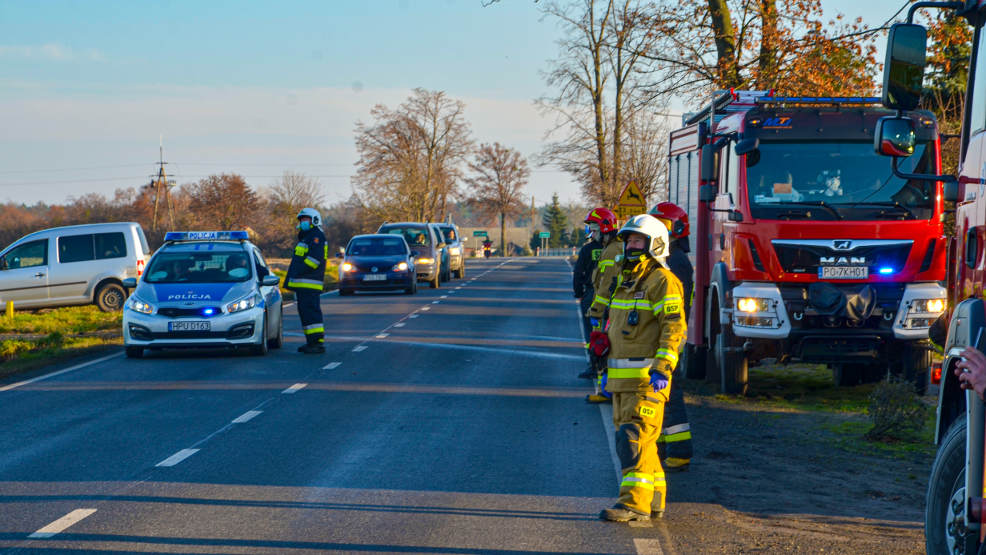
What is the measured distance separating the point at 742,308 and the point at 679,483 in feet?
13.1

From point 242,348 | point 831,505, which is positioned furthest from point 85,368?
point 831,505

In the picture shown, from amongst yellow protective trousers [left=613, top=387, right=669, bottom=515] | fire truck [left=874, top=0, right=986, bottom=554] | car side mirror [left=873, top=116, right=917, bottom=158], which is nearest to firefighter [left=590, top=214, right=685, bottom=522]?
yellow protective trousers [left=613, top=387, right=669, bottom=515]

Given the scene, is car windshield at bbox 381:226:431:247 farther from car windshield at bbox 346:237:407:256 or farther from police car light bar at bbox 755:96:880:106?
police car light bar at bbox 755:96:880:106

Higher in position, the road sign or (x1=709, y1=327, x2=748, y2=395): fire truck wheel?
the road sign

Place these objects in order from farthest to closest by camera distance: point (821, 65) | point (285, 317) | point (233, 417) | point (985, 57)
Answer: point (285, 317) → point (821, 65) → point (233, 417) → point (985, 57)

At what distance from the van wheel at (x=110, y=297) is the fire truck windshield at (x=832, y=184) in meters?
17.7

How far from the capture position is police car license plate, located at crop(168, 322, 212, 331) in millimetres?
15094

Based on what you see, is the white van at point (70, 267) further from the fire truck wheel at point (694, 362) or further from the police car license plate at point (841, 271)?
the police car license plate at point (841, 271)

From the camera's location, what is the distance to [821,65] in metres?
20.8

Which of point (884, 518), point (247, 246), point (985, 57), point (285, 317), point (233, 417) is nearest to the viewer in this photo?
point (985, 57)

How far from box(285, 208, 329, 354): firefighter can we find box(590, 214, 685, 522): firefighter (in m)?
9.35

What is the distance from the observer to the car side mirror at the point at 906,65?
538 centimetres

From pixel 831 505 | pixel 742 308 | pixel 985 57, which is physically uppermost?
pixel 985 57

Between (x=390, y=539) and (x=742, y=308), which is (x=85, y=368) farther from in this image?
(x=390, y=539)
